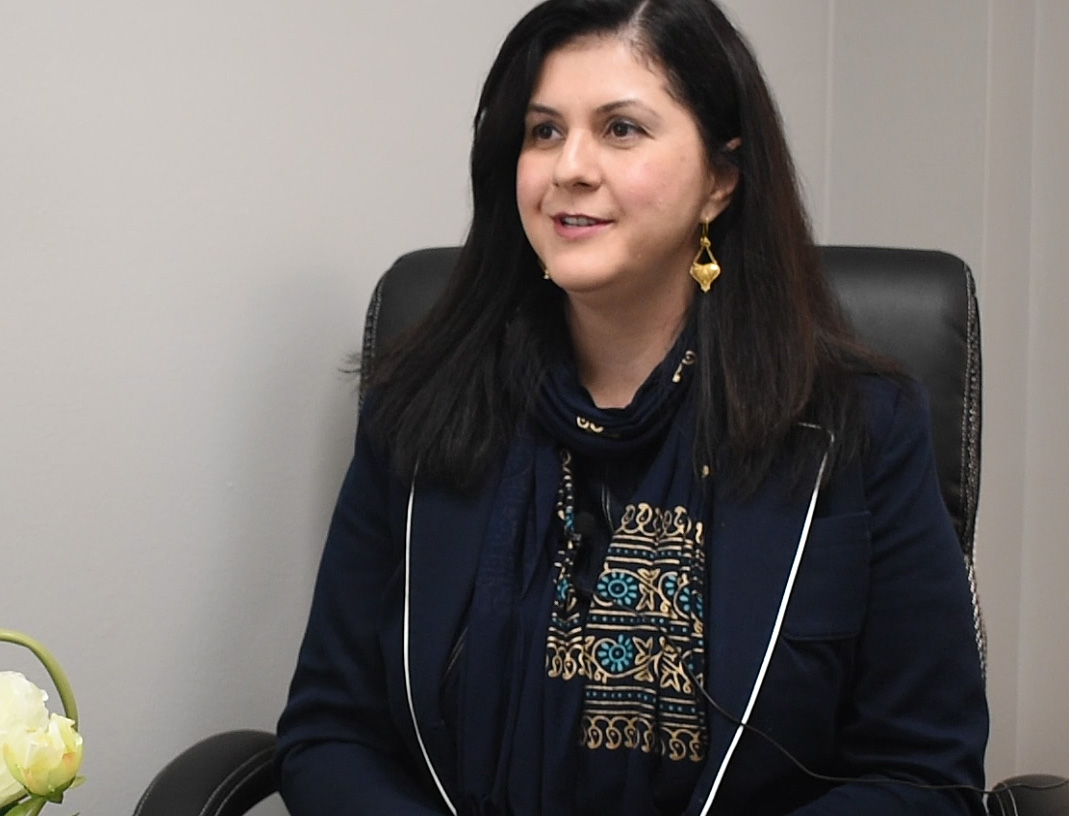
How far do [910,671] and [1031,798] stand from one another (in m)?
0.16

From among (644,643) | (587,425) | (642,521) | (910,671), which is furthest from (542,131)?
(910,671)

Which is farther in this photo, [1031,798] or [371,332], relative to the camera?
[371,332]

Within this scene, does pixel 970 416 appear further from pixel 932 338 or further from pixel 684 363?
pixel 684 363

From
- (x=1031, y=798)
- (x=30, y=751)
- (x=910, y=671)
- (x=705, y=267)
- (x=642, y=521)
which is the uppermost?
(x=705, y=267)

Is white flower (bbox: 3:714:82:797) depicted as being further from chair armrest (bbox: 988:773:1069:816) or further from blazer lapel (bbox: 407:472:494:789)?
chair armrest (bbox: 988:773:1069:816)

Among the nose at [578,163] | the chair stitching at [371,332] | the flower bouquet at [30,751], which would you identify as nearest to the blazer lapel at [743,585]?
the nose at [578,163]

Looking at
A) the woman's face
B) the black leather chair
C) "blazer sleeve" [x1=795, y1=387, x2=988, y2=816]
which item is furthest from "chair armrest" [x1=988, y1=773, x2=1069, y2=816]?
the woman's face

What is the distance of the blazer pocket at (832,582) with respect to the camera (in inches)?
49.7

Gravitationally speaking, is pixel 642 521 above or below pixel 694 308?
below

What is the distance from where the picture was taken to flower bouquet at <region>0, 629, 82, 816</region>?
622mm

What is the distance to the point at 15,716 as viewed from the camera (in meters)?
0.64

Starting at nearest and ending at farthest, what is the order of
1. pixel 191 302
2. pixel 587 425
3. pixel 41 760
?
pixel 41 760
pixel 587 425
pixel 191 302

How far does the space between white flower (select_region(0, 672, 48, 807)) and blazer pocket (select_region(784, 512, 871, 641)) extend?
770 mm

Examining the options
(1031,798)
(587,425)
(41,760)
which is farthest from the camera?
(587,425)
